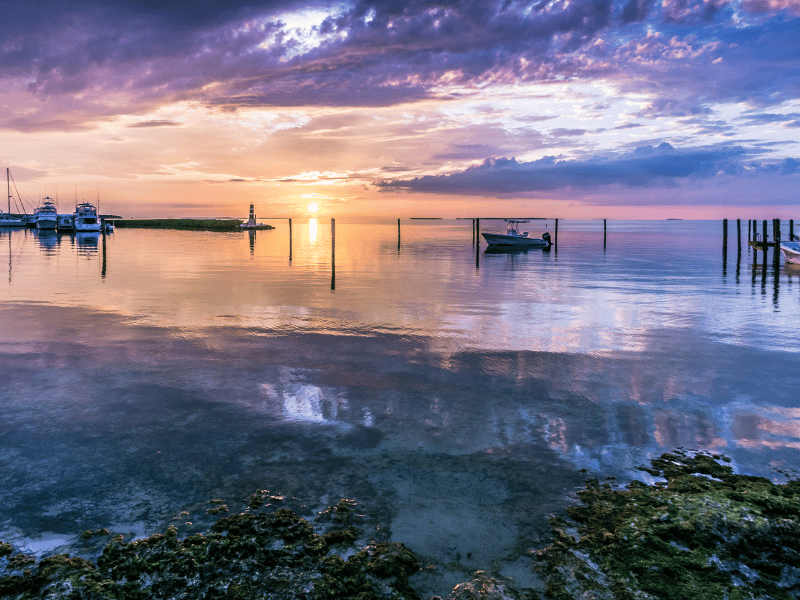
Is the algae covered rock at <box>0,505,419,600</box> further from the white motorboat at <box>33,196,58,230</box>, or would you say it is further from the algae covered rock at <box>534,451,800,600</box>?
the white motorboat at <box>33,196,58,230</box>

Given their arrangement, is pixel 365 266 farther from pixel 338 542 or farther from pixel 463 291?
pixel 338 542

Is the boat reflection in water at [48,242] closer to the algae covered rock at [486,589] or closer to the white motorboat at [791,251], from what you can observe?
the algae covered rock at [486,589]

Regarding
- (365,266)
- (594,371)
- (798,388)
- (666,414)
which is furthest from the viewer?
(365,266)

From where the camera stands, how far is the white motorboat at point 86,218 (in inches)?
3327

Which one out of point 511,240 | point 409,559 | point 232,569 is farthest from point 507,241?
point 232,569

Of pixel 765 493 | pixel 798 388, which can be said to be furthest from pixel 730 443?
pixel 798 388

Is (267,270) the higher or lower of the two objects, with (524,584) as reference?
higher

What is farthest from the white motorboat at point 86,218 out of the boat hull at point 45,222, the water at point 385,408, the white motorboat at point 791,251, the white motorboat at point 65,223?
the white motorboat at point 791,251

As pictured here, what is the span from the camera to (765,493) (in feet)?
20.0

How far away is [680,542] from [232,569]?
14.4ft

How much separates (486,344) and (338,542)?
356 inches

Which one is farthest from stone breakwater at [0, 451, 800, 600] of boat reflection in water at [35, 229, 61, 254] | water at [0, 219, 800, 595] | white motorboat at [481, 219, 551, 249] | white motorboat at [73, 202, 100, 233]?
white motorboat at [73, 202, 100, 233]

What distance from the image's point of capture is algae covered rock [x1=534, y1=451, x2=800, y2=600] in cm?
471

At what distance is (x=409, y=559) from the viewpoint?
16.6ft
